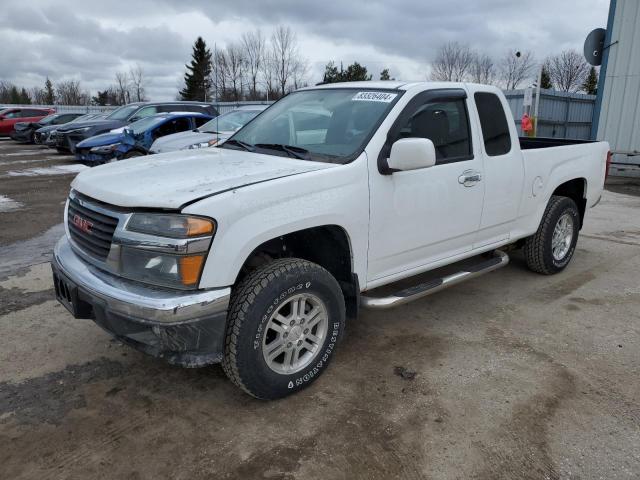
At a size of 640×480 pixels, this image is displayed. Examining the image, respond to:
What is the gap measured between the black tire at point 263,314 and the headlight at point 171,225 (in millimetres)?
431

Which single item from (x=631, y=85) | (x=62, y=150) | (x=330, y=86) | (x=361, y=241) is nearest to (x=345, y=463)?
(x=361, y=241)

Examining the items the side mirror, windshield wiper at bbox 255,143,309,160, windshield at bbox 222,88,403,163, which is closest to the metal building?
windshield at bbox 222,88,403,163

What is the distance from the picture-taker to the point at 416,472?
2543mm

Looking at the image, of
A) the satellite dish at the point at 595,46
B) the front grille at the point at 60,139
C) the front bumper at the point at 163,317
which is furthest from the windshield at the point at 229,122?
the satellite dish at the point at 595,46

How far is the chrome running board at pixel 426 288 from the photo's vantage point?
3473 mm

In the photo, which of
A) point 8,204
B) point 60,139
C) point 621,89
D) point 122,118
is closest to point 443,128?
point 8,204

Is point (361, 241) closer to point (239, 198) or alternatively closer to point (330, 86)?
point (239, 198)

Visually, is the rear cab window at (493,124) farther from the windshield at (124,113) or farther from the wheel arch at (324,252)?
the windshield at (124,113)

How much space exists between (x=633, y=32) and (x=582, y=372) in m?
12.0

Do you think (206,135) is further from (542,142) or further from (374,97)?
(374,97)

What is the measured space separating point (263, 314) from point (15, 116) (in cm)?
2870

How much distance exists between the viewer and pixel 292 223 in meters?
2.91

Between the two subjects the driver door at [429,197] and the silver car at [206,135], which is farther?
the silver car at [206,135]

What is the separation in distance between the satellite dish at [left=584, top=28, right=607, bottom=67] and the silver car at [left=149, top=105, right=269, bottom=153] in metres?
8.58
